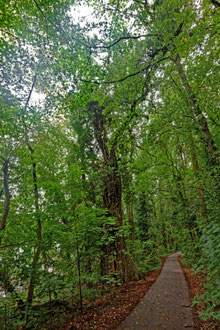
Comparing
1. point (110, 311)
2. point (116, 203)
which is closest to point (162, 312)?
point (110, 311)

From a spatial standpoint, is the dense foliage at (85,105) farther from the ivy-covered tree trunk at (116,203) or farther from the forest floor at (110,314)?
the ivy-covered tree trunk at (116,203)

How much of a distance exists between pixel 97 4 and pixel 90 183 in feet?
19.3

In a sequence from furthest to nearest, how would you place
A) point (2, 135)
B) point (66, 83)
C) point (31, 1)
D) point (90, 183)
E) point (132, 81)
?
point (90, 183), point (2, 135), point (66, 83), point (31, 1), point (132, 81)

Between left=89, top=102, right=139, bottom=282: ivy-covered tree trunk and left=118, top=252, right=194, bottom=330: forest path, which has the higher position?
left=89, top=102, right=139, bottom=282: ivy-covered tree trunk

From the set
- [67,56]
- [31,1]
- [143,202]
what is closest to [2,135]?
[67,56]

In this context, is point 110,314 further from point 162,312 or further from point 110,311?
point 162,312

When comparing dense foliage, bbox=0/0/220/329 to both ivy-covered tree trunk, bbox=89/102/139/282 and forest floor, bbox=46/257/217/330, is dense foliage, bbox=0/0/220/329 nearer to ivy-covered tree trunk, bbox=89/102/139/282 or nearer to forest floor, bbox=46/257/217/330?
forest floor, bbox=46/257/217/330

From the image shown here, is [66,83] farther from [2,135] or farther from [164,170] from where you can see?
[164,170]

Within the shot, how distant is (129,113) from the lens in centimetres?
416

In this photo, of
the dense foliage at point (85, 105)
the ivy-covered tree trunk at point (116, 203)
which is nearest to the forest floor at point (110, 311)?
the dense foliage at point (85, 105)

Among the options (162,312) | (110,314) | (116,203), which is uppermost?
(116,203)

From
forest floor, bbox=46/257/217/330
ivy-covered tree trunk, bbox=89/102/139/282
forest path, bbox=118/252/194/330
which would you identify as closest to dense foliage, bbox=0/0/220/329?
forest floor, bbox=46/257/217/330

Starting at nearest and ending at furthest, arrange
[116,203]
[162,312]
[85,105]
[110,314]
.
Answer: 1. [110,314]
2. [162,312]
3. [85,105]
4. [116,203]

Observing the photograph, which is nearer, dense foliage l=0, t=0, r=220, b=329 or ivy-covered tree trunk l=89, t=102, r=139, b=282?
dense foliage l=0, t=0, r=220, b=329
